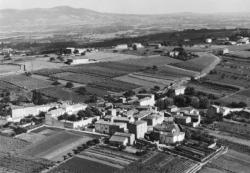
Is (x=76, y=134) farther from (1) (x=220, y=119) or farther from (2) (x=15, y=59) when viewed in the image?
(2) (x=15, y=59)

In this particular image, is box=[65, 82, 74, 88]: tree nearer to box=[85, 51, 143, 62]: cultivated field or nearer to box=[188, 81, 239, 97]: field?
box=[188, 81, 239, 97]: field

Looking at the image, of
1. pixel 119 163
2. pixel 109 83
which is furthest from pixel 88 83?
pixel 119 163

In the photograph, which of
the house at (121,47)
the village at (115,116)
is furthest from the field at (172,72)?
the house at (121,47)

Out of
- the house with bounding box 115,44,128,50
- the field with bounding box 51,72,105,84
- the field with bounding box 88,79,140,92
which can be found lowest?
the field with bounding box 88,79,140,92

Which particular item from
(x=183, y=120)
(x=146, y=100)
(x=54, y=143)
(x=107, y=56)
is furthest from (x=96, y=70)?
(x=54, y=143)

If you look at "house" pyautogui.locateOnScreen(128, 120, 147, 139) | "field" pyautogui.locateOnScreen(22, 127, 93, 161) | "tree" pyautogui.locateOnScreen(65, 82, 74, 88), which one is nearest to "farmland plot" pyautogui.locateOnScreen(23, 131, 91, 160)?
"field" pyautogui.locateOnScreen(22, 127, 93, 161)

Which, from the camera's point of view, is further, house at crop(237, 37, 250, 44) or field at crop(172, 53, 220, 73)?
house at crop(237, 37, 250, 44)

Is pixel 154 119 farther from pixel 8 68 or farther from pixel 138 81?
pixel 8 68

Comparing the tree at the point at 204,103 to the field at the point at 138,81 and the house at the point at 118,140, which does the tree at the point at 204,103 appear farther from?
the house at the point at 118,140
